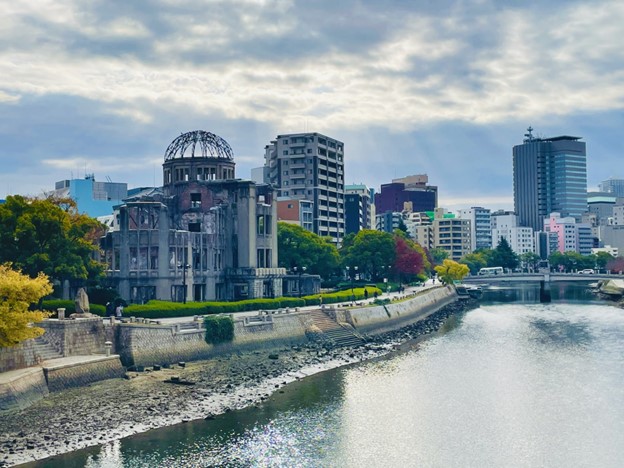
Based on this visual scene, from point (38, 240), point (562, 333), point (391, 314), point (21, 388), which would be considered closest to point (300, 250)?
point (391, 314)

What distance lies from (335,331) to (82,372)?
38378mm

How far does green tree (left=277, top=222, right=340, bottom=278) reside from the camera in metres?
128

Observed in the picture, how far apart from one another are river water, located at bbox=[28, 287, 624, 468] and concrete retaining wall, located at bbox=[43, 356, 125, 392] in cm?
1133

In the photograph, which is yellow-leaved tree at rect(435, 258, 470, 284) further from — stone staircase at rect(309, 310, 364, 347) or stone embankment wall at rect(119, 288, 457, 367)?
stone staircase at rect(309, 310, 364, 347)

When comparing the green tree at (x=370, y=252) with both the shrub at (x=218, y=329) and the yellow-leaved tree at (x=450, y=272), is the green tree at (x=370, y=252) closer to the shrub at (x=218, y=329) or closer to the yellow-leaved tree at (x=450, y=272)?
the yellow-leaved tree at (x=450, y=272)

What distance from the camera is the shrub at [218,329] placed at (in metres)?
74.5

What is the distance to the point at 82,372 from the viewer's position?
59.1 metres

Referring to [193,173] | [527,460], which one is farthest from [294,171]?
[527,460]

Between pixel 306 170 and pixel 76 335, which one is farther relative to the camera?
pixel 306 170

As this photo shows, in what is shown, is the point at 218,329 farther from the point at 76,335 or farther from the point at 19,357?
the point at 19,357

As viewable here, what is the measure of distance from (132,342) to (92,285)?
77.2ft

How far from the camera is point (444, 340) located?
99375 millimetres

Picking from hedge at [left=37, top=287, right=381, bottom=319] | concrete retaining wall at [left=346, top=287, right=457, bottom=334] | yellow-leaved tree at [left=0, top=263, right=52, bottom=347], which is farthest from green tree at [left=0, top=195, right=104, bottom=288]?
concrete retaining wall at [left=346, top=287, right=457, bottom=334]

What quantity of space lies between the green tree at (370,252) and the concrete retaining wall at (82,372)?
283 feet
